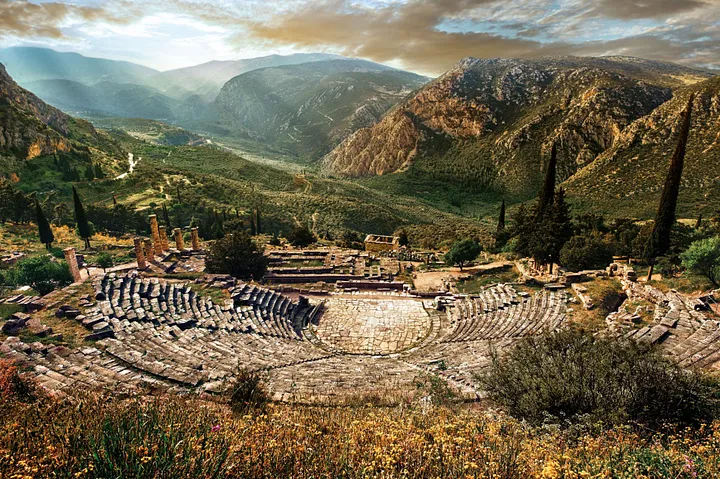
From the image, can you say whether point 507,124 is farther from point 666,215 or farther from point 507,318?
point 507,318

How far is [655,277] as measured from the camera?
769 inches

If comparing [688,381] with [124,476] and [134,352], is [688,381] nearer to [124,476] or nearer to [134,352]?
[124,476]

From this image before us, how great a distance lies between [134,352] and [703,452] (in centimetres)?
1284

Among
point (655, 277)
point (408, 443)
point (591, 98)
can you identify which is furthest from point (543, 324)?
point (591, 98)

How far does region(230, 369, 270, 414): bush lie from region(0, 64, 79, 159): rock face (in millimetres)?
60122

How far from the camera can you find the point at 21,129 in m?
49.8

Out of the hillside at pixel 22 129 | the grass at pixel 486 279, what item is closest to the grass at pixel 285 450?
the grass at pixel 486 279

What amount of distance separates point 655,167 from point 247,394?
65.0 metres

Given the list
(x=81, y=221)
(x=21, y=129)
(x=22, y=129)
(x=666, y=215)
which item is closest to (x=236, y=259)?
(x=81, y=221)

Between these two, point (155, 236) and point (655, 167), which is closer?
point (155, 236)

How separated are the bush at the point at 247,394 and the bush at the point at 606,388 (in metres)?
5.22

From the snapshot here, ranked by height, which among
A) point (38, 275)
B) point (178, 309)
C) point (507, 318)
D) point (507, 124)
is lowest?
point (507, 318)

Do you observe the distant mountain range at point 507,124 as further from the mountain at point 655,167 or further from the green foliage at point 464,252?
the green foliage at point 464,252

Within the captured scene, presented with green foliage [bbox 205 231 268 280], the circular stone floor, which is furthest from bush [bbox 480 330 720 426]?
green foliage [bbox 205 231 268 280]
